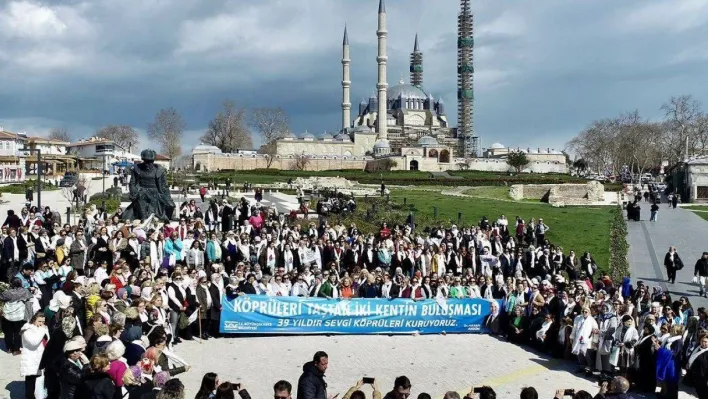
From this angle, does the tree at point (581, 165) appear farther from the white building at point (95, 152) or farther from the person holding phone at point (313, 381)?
the person holding phone at point (313, 381)

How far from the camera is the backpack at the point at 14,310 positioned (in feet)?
29.9

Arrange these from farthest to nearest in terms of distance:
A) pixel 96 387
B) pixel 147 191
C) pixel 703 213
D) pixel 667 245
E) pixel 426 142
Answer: pixel 426 142
pixel 703 213
pixel 667 245
pixel 147 191
pixel 96 387

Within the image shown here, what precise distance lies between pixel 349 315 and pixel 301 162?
3197 inches

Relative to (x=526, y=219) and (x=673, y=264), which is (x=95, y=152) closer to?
(x=526, y=219)

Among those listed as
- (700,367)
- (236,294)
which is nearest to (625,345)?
(700,367)

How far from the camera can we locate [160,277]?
997 centimetres

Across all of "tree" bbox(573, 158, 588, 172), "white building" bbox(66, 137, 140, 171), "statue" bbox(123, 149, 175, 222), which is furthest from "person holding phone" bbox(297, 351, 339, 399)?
"tree" bbox(573, 158, 588, 172)

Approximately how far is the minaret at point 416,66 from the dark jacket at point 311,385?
132 metres

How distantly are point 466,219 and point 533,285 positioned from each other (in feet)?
53.1

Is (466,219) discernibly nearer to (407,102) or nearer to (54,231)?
(54,231)

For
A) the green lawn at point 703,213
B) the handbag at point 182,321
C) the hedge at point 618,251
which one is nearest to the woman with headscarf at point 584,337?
the handbag at point 182,321

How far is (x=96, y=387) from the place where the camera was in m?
5.45

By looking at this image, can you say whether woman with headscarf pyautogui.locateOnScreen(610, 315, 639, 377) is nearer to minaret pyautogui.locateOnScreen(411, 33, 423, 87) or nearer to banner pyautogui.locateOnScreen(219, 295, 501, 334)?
banner pyautogui.locateOnScreen(219, 295, 501, 334)

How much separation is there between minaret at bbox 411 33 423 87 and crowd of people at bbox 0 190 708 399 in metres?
122
